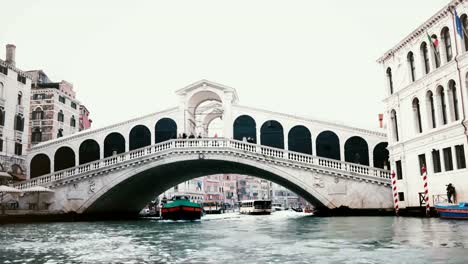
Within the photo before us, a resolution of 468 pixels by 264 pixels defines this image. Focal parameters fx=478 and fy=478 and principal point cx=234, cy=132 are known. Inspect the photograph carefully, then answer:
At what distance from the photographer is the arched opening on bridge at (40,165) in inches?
1387

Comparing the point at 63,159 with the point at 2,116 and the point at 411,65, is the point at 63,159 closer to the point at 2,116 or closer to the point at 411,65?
the point at 2,116

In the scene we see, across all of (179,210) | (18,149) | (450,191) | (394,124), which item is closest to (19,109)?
(18,149)

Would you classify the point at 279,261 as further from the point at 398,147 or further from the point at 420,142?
the point at 398,147

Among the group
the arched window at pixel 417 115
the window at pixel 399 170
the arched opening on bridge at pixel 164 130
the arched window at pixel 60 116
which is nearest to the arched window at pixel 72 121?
the arched window at pixel 60 116

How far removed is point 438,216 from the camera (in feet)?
70.6

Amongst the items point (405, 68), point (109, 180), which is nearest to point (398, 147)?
point (405, 68)

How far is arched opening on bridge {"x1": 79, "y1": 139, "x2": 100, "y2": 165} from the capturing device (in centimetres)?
3484

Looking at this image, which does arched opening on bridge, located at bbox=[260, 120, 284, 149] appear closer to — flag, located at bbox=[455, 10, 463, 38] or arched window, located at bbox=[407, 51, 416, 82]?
arched window, located at bbox=[407, 51, 416, 82]

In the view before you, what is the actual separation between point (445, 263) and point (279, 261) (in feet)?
8.38

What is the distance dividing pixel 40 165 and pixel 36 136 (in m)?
5.02

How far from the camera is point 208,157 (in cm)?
2869

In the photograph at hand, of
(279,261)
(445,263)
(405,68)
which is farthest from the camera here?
(405,68)

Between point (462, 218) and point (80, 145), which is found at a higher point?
point (80, 145)

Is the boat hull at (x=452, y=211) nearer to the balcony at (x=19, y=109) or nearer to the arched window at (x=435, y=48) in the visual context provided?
the arched window at (x=435, y=48)
